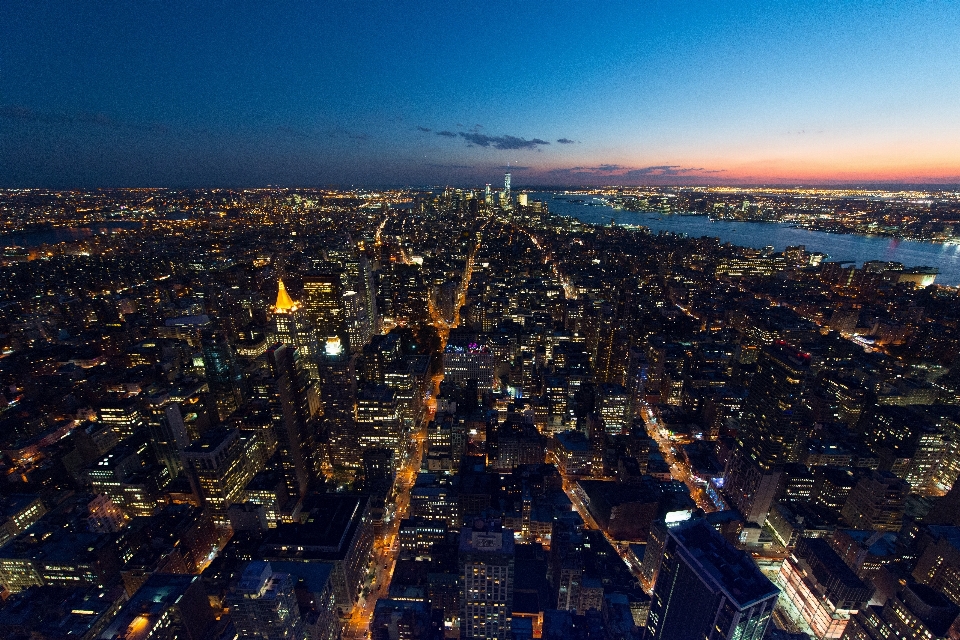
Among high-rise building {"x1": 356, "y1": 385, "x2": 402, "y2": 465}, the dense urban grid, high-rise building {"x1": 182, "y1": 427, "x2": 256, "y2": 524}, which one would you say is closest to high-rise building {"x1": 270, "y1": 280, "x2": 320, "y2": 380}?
the dense urban grid

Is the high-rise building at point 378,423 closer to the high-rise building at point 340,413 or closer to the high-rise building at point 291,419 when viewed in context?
the high-rise building at point 340,413

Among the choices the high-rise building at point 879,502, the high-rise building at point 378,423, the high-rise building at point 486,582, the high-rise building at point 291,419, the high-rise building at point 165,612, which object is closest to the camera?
the high-rise building at point 165,612

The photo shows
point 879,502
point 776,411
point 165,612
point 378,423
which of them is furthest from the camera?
point 378,423

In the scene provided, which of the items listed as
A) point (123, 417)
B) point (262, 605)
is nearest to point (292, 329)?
point (123, 417)

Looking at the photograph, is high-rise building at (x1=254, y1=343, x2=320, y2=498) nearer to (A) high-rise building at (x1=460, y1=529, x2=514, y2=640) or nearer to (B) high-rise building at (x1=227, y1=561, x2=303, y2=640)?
(B) high-rise building at (x1=227, y1=561, x2=303, y2=640)

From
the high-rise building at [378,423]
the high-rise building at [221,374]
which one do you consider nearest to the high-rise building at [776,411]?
the high-rise building at [378,423]

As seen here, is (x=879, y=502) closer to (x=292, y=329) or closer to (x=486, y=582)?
(x=486, y=582)
